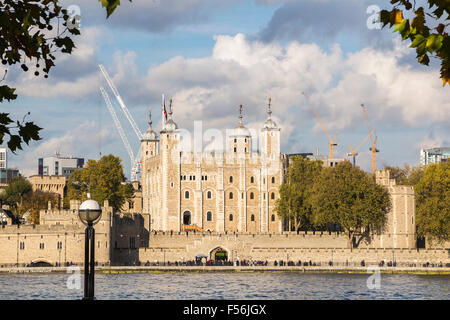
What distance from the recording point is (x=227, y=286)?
63844mm

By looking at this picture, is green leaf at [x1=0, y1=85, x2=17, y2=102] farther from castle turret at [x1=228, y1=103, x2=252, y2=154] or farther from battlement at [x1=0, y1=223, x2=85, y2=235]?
castle turret at [x1=228, y1=103, x2=252, y2=154]

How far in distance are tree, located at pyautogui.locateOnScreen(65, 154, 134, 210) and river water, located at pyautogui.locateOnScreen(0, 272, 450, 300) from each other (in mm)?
19614

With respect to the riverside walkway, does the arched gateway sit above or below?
above

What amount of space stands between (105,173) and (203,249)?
1518 centimetres

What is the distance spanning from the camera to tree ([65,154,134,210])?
9425 centimetres

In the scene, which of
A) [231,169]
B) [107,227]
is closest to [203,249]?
[107,227]

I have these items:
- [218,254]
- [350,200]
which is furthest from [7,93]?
[218,254]

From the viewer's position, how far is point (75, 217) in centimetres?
8044

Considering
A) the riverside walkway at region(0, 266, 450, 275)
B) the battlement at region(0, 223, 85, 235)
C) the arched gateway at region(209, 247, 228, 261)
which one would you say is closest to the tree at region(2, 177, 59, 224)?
the arched gateway at region(209, 247, 228, 261)

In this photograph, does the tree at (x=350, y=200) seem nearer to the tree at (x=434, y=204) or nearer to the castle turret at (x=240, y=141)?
the tree at (x=434, y=204)

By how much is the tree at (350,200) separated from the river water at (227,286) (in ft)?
32.0

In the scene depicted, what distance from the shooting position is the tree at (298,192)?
318 feet

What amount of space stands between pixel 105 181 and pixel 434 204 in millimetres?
35054

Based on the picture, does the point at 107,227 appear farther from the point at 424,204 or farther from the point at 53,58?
the point at 53,58
